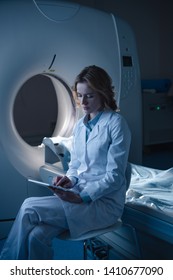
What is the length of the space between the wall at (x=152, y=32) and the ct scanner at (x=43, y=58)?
1.70 meters

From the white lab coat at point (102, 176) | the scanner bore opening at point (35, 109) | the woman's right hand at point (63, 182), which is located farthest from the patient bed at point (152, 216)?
the scanner bore opening at point (35, 109)

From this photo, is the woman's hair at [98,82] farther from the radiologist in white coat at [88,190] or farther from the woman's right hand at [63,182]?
the woman's right hand at [63,182]

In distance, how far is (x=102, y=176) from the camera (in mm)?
1380

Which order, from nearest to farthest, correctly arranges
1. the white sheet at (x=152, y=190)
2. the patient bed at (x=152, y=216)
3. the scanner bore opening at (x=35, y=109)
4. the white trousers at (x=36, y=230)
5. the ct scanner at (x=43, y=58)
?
1. the white trousers at (x=36, y=230)
2. the patient bed at (x=152, y=216)
3. the white sheet at (x=152, y=190)
4. the ct scanner at (x=43, y=58)
5. the scanner bore opening at (x=35, y=109)

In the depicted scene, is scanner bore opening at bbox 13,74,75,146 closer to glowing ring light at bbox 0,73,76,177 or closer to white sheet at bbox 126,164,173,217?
glowing ring light at bbox 0,73,76,177

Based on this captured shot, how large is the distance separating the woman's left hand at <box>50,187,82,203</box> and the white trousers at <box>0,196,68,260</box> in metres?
0.06

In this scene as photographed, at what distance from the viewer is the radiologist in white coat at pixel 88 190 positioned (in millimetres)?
1272

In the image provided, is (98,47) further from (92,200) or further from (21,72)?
(92,200)

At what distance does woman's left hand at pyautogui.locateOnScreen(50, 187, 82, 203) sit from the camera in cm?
129

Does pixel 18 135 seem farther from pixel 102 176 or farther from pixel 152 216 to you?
pixel 152 216

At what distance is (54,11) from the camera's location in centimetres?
206

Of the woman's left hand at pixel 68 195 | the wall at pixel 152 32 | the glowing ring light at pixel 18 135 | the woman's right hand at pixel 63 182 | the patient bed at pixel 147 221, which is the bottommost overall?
the patient bed at pixel 147 221
